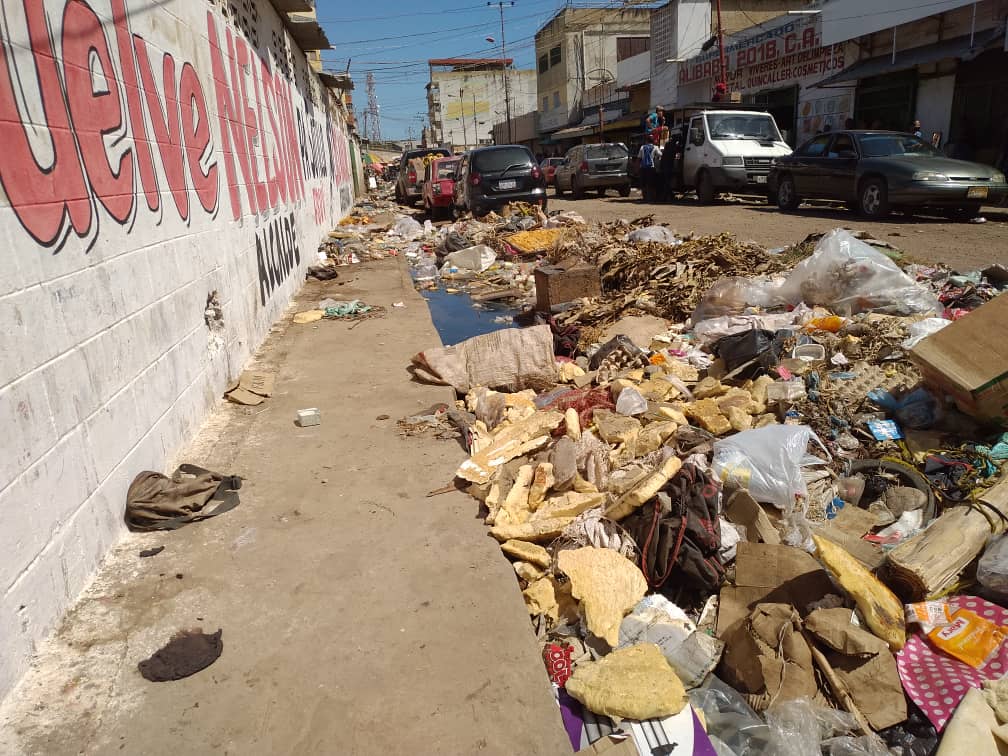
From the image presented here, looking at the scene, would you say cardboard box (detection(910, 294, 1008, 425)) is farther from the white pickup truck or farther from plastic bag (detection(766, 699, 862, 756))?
the white pickup truck

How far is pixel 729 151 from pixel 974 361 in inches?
568

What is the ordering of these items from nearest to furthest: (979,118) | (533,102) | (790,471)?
(790,471) → (979,118) → (533,102)

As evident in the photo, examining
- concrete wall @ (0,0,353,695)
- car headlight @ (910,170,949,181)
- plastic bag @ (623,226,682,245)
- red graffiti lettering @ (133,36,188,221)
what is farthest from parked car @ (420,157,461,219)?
red graffiti lettering @ (133,36,188,221)

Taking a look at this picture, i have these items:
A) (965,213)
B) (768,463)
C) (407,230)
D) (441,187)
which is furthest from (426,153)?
(768,463)

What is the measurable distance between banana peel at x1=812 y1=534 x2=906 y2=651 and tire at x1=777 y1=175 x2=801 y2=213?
13.8 meters

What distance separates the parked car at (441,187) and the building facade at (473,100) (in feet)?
211

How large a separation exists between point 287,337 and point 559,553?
474 cm

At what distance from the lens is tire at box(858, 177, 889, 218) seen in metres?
11.9

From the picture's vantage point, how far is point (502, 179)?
16.1 metres

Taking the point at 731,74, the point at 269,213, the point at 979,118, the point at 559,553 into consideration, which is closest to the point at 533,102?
the point at 731,74

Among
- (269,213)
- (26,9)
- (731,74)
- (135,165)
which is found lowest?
(269,213)

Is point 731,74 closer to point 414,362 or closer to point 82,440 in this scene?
point 414,362

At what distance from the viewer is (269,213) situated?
24.4 ft

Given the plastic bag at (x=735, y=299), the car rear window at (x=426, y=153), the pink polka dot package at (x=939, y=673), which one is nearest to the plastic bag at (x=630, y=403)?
the pink polka dot package at (x=939, y=673)
